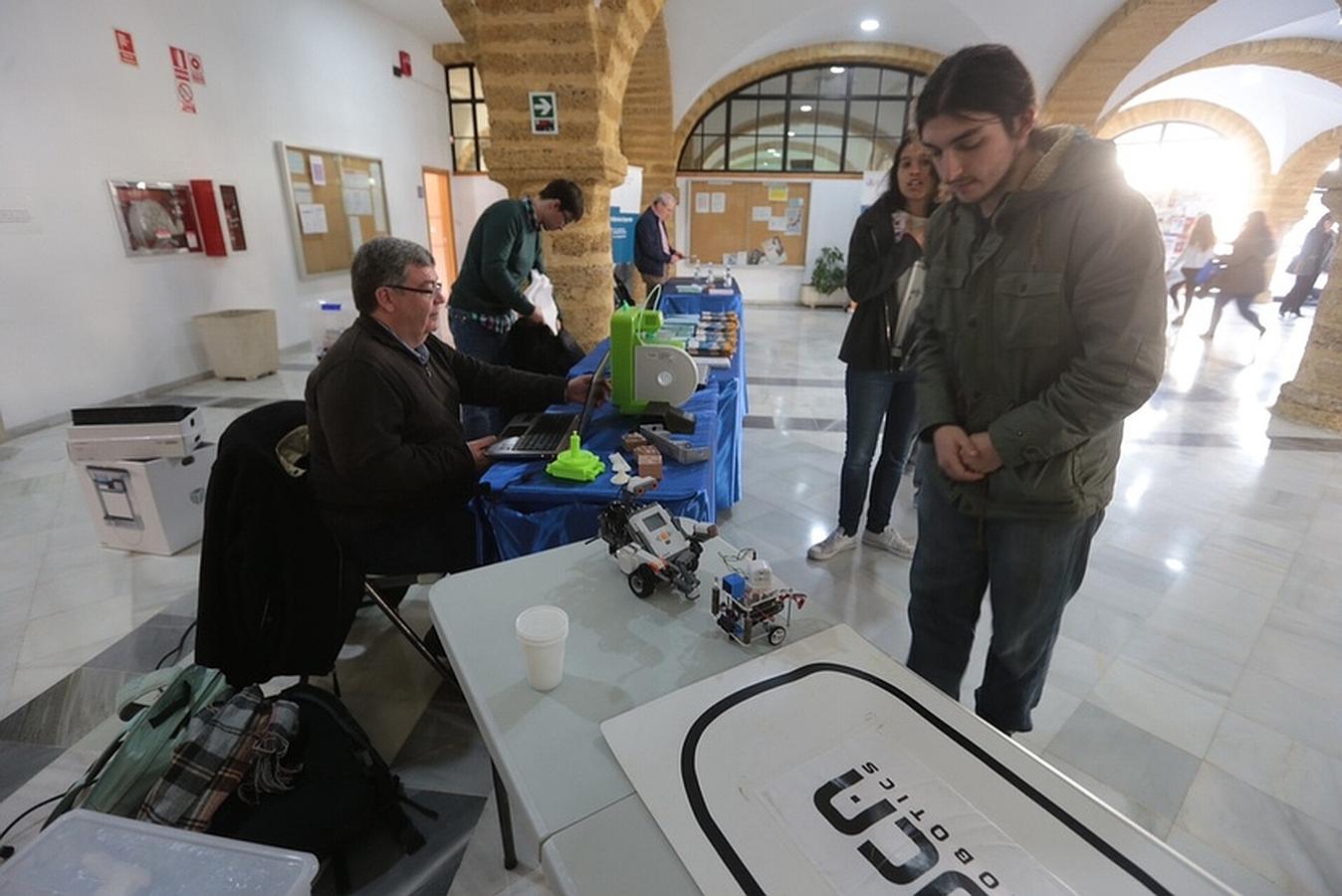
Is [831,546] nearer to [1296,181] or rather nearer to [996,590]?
[996,590]

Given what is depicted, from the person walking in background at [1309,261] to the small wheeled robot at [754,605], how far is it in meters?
10.8

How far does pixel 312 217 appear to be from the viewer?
6070mm

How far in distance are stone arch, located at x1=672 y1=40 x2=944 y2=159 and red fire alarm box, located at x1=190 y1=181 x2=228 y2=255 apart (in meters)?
6.04

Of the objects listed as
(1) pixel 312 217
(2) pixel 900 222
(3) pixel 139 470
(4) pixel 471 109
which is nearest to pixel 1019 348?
(2) pixel 900 222

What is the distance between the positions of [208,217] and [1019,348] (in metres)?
5.94

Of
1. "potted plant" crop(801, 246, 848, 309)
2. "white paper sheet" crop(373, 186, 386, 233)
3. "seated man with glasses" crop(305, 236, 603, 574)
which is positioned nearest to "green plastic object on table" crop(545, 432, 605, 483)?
"seated man with glasses" crop(305, 236, 603, 574)

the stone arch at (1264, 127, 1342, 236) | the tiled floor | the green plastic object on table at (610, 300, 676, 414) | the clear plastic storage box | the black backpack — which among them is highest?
the stone arch at (1264, 127, 1342, 236)

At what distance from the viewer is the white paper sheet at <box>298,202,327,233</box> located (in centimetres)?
593

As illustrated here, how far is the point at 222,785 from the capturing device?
120 centimetres

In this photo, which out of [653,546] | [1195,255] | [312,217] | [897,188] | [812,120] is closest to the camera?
[653,546]

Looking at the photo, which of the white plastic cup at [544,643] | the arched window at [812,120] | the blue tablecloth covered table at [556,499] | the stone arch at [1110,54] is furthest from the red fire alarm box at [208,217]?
the stone arch at [1110,54]

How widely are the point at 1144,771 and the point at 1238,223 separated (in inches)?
555

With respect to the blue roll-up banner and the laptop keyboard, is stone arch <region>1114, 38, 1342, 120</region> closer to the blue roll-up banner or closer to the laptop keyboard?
the blue roll-up banner

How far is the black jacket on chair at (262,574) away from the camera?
49.9 inches
